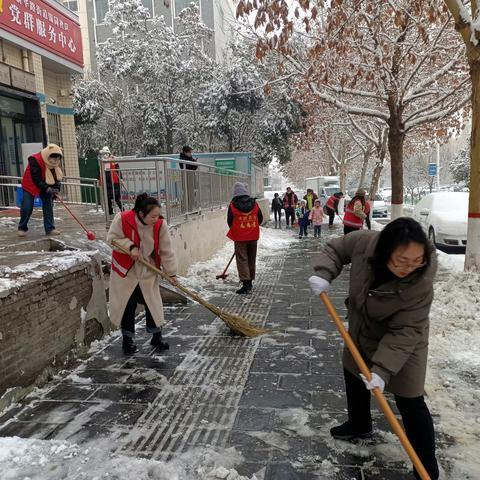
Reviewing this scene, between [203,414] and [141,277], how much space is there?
1.52 meters

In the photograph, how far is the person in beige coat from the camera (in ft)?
7.72

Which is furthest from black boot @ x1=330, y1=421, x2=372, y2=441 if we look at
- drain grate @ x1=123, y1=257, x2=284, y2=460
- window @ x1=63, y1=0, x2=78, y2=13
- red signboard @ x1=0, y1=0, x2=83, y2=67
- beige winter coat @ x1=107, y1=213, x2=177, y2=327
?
window @ x1=63, y1=0, x2=78, y2=13

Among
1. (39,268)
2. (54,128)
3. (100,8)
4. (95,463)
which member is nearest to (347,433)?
(95,463)

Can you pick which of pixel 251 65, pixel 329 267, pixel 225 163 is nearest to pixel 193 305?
pixel 329 267

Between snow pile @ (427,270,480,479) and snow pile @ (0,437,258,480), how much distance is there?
133 centimetres

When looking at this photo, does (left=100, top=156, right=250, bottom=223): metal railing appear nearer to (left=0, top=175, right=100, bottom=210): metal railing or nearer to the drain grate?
the drain grate

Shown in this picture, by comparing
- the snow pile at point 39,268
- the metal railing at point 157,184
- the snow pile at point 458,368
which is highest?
the metal railing at point 157,184

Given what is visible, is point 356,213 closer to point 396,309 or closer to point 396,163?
point 396,163

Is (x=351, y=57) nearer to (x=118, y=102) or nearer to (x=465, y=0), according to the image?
(x=465, y=0)

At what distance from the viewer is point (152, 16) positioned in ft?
90.4

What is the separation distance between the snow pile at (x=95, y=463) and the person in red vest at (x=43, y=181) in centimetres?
416

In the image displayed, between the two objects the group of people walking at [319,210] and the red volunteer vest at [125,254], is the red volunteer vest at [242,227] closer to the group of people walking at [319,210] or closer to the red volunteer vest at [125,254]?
the group of people walking at [319,210]

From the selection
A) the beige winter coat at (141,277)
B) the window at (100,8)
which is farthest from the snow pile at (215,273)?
the window at (100,8)

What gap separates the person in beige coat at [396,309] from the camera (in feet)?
7.72
